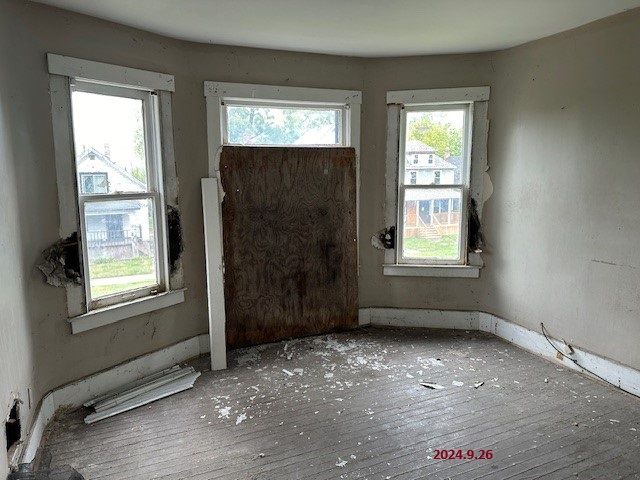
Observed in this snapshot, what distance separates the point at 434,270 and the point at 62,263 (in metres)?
2.92

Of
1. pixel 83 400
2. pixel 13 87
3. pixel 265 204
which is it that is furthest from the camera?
pixel 265 204

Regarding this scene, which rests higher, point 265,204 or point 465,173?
point 465,173

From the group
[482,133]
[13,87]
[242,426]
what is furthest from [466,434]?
[13,87]

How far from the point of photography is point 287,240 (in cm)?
365

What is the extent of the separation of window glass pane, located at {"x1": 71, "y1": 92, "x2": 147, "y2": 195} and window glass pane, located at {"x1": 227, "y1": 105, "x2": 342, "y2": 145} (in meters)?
0.72

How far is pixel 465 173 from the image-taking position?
12.4 ft

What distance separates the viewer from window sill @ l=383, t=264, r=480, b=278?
12.7 feet

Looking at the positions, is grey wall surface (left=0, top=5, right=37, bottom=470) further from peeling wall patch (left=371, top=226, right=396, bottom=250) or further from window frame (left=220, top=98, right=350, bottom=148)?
peeling wall patch (left=371, top=226, right=396, bottom=250)

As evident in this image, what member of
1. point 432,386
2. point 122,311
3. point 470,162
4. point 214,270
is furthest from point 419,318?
point 122,311

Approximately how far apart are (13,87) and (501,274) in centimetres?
373

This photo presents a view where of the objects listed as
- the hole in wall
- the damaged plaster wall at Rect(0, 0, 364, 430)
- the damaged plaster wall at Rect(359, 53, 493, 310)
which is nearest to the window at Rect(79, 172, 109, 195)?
the damaged plaster wall at Rect(0, 0, 364, 430)

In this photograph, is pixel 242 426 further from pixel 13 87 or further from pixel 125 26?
pixel 125 26
